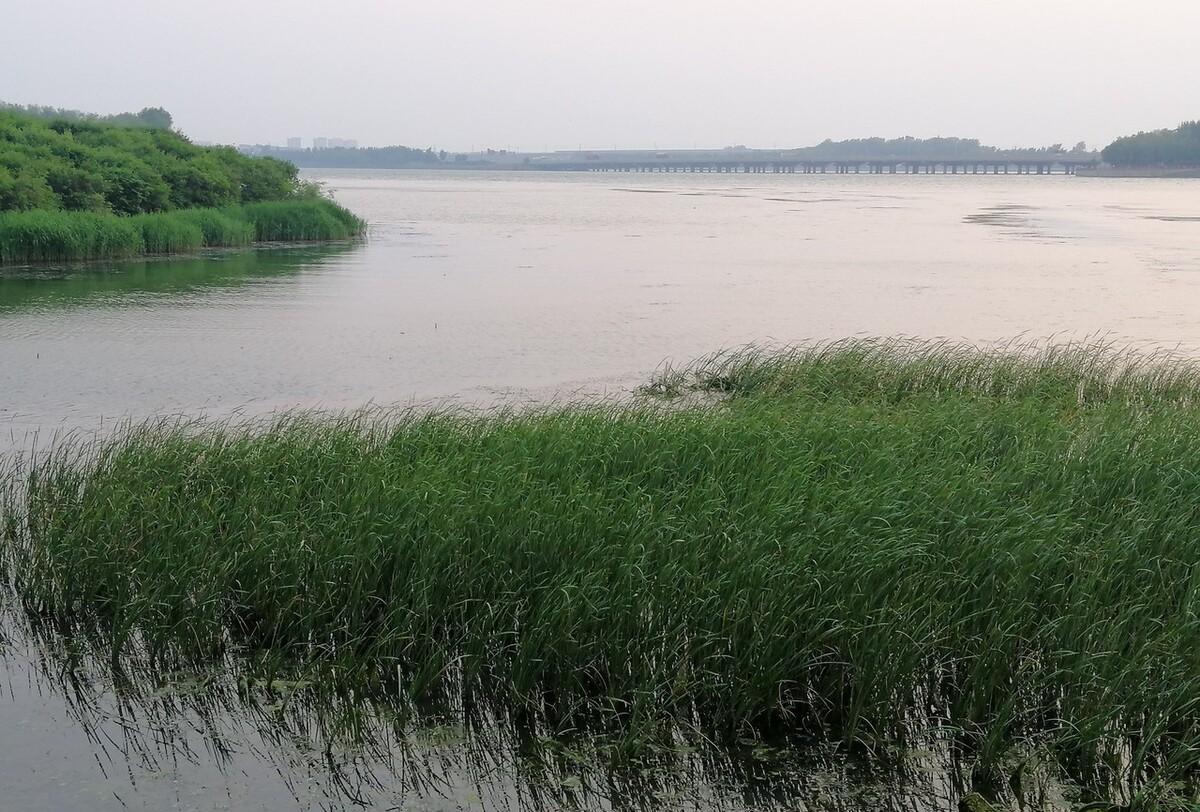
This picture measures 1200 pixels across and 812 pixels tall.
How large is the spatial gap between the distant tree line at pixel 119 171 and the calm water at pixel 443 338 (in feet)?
12.3

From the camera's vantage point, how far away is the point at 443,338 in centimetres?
2200

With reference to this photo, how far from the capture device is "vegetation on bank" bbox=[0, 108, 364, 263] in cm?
3116

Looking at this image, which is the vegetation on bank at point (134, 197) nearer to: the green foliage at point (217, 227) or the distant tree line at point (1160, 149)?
the green foliage at point (217, 227)

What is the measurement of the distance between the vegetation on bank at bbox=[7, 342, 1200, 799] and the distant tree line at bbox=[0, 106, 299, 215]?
87.0 feet

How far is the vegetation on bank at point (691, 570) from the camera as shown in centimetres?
628

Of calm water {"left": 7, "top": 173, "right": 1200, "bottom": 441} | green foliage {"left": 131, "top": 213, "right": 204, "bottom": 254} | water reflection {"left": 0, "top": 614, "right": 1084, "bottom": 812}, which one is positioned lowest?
water reflection {"left": 0, "top": 614, "right": 1084, "bottom": 812}

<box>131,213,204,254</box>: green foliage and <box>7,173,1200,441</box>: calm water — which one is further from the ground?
<box>131,213,204,254</box>: green foliage

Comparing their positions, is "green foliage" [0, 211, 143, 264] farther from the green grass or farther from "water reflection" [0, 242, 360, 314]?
"water reflection" [0, 242, 360, 314]

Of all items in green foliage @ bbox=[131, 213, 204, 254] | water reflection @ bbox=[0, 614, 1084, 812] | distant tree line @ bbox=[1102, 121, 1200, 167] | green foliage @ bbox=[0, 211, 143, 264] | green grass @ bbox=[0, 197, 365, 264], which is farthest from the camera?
distant tree line @ bbox=[1102, 121, 1200, 167]

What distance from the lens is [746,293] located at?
30.0 meters

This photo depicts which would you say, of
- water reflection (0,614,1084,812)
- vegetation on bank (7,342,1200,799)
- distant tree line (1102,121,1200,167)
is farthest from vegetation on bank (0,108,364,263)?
distant tree line (1102,121,1200,167)

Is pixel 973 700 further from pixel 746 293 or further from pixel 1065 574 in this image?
pixel 746 293

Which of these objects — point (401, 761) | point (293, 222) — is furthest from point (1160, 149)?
point (401, 761)

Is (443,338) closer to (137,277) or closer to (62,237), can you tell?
(137,277)
